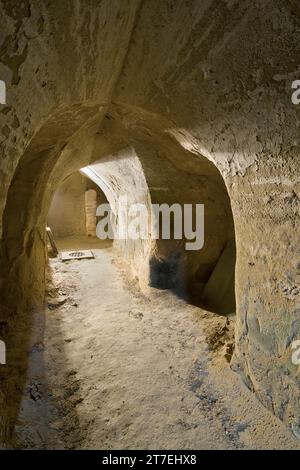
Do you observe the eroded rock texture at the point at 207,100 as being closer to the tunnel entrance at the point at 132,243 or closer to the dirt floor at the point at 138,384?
the dirt floor at the point at 138,384

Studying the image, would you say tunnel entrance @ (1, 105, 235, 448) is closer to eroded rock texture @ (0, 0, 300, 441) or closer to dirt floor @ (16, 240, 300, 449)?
dirt floor @ (16, 240, 300, 449)

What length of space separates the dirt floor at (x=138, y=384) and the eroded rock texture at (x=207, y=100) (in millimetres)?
201

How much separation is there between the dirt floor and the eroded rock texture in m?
0.20

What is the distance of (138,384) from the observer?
2.47 m

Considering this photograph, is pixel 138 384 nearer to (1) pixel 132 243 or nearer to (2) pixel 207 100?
(2) pixel 207 100

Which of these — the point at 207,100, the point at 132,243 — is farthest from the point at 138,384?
the point at 132,243

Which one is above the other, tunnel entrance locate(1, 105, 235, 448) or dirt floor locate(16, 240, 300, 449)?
tunnel entrance locate(1, 105, 235, 448)

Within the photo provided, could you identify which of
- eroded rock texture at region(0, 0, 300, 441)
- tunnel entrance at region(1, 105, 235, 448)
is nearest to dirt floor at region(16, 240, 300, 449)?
tunnel entrance at region(1, 105, 235, 448)

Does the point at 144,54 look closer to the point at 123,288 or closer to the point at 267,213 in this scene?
the point at 267,213

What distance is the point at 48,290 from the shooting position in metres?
4.49

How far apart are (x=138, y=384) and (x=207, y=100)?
2345 millimetres

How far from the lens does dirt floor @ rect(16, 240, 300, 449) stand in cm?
196

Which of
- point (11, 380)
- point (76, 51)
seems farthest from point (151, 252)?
point (76, 51)

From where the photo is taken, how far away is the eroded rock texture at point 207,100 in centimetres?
129
